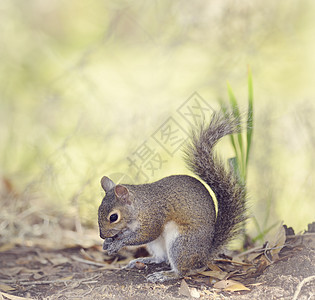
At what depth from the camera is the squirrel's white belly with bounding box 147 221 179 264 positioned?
205 centimetres

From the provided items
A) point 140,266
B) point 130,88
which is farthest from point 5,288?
point 130,88

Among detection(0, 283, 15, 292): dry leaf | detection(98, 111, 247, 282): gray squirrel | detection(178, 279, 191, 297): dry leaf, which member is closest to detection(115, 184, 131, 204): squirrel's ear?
detection(98, 111, 247, 282): gray squirrel

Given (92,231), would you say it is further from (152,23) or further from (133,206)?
(152,23)

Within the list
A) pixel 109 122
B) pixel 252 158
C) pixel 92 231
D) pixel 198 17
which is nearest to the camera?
pixel 252 158

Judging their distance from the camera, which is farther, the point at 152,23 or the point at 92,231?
the point at 152,23

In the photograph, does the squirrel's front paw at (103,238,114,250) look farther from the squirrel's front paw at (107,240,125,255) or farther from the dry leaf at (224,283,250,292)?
the dry leaf at (224,283,250,292)

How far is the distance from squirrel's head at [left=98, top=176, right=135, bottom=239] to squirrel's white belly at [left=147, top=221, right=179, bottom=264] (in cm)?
17

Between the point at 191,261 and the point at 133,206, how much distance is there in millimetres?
Answer: 357

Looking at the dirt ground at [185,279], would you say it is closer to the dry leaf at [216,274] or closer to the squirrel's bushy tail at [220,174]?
the dry leaf at [216,274]

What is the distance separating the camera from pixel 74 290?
2.05 m

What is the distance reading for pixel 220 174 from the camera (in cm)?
206

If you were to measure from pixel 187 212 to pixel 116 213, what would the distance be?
1.06 feet

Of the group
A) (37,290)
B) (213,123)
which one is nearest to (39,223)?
(37,290)

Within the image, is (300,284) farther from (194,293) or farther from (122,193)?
(122,193)
